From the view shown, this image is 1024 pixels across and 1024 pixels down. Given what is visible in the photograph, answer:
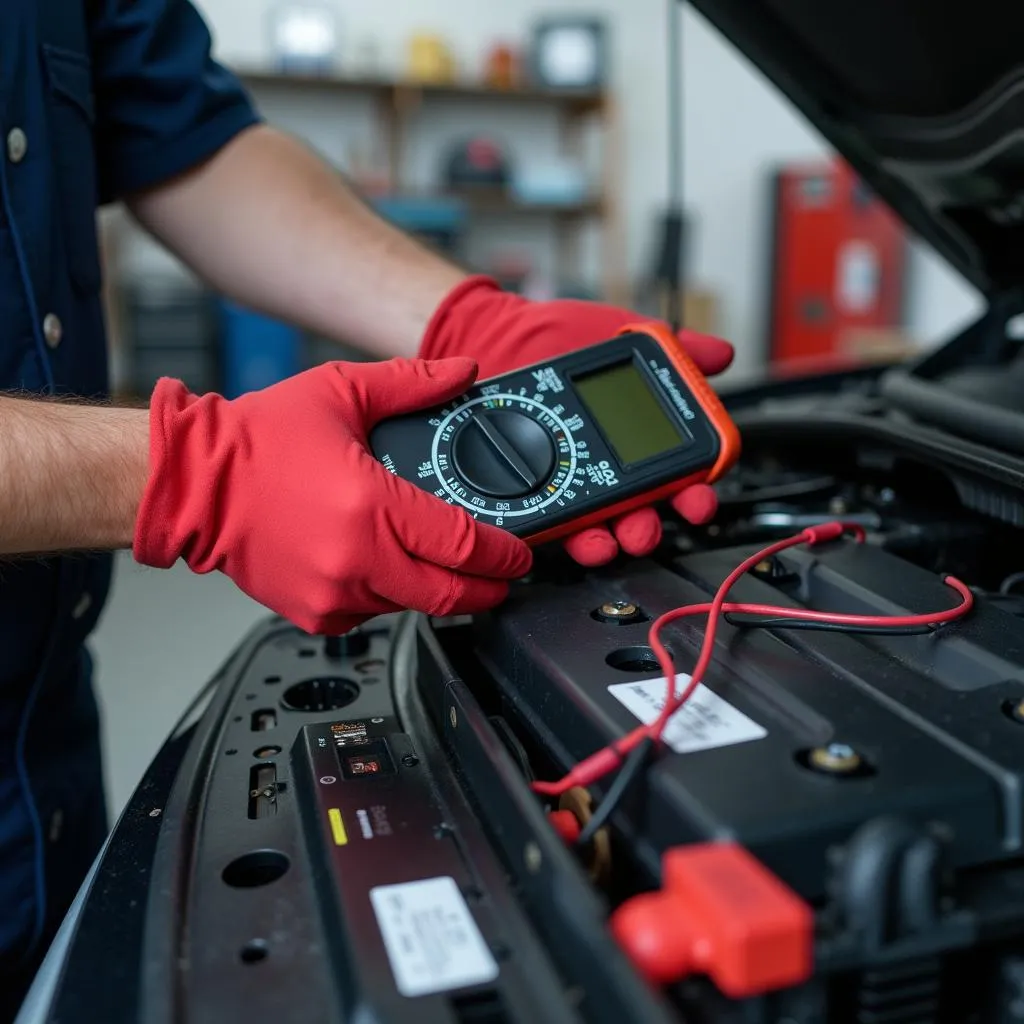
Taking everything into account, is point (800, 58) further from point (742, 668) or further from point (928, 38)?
point (742, 668)

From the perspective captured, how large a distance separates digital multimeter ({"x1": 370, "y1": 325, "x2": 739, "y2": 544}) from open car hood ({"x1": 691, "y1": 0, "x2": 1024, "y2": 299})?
0.36m

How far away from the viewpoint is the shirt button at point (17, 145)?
2.64ft

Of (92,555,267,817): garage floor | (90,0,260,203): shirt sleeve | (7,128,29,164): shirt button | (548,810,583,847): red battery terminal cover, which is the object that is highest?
(90,0,260,203): shirt sleeve

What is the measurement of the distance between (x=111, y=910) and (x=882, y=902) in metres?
0.32

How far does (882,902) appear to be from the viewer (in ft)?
1.20

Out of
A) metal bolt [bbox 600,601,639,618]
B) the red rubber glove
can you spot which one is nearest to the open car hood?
the red rubber glove

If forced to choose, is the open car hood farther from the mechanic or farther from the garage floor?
the garage floor

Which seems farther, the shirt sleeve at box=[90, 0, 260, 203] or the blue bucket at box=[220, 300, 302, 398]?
the blue bucket at box=[220, 300, 302, 398]

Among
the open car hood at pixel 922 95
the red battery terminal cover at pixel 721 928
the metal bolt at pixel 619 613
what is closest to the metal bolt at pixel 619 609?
the metal bolt at pixel 619 613

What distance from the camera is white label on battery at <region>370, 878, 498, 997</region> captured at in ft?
1.31

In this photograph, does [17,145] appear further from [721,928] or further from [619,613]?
[721,928]

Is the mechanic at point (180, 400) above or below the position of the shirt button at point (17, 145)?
below

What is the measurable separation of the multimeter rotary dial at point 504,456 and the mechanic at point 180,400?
0.03 m

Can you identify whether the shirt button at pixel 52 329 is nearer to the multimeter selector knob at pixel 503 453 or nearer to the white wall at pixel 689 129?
the multimeter selector knob at pixel 503 453
